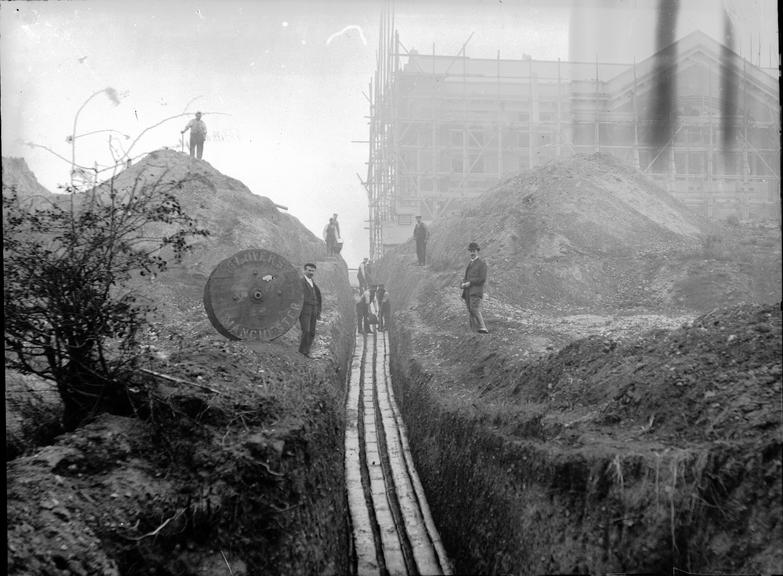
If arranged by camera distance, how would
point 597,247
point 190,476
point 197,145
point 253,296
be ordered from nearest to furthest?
point 190,476 < point 253,296 < point 597,247 < point 197,145

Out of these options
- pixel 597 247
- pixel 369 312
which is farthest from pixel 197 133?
pixel 597 247

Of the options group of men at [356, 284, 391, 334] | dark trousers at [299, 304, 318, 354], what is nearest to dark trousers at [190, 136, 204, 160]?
group of men at [356, 284, 391, 334]

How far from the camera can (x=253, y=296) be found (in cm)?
1069

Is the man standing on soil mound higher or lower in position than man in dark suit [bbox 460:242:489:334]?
higher

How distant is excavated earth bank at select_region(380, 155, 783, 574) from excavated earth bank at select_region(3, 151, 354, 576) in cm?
206

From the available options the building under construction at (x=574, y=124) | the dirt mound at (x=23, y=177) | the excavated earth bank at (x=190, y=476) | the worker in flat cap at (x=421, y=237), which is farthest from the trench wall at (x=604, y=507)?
the building under construction at (x=574, y=124)

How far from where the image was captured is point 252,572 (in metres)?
6.24

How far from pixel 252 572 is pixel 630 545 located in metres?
3.31

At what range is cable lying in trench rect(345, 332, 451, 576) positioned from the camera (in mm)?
9375

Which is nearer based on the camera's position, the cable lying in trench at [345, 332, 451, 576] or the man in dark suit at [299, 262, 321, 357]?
the cable lying in trench at [345, 332, 451, 576]

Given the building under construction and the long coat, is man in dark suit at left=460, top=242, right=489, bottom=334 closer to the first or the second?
the long coat

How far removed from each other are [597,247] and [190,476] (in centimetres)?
1703

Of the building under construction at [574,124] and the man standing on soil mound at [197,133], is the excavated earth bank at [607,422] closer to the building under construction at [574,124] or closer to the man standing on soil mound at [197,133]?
the man standing on soil mound at [197,133]

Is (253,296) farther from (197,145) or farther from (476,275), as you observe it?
(197,145)
